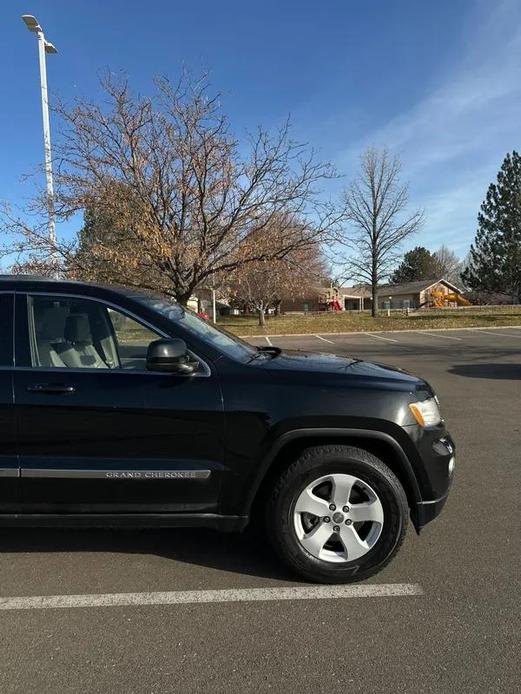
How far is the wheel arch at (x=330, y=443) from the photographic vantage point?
309 cm

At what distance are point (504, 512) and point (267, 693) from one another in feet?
8.51

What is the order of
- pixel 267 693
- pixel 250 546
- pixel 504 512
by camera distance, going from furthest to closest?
pixel 504 512 < pixel 250 546 < pixel 267 693

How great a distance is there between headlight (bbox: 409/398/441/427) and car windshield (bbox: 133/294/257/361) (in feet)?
3.46

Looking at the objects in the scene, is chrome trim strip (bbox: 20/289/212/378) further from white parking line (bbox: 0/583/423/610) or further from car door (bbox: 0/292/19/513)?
white parking line (bbox: 0/583/423/610)

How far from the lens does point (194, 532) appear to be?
3.91m

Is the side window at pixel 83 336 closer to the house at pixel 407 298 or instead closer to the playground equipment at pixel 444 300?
the playground equipment at pixel 444 300

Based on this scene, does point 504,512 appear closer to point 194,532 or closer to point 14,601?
point 194,532

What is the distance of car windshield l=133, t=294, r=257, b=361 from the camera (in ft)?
11.1

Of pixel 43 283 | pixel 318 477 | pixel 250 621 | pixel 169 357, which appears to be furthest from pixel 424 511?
pixel 43 283

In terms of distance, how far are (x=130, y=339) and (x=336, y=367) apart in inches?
51.9

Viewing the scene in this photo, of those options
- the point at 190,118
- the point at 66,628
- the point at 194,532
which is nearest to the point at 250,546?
the point at 194,532

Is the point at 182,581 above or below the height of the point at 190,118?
below

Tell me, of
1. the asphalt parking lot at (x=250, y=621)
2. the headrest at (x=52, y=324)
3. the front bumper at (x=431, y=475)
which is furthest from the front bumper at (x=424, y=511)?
the headrest at (x=52, y=324)

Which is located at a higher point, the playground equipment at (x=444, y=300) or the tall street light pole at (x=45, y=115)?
the tall street light pole at (x=45, y=115)
